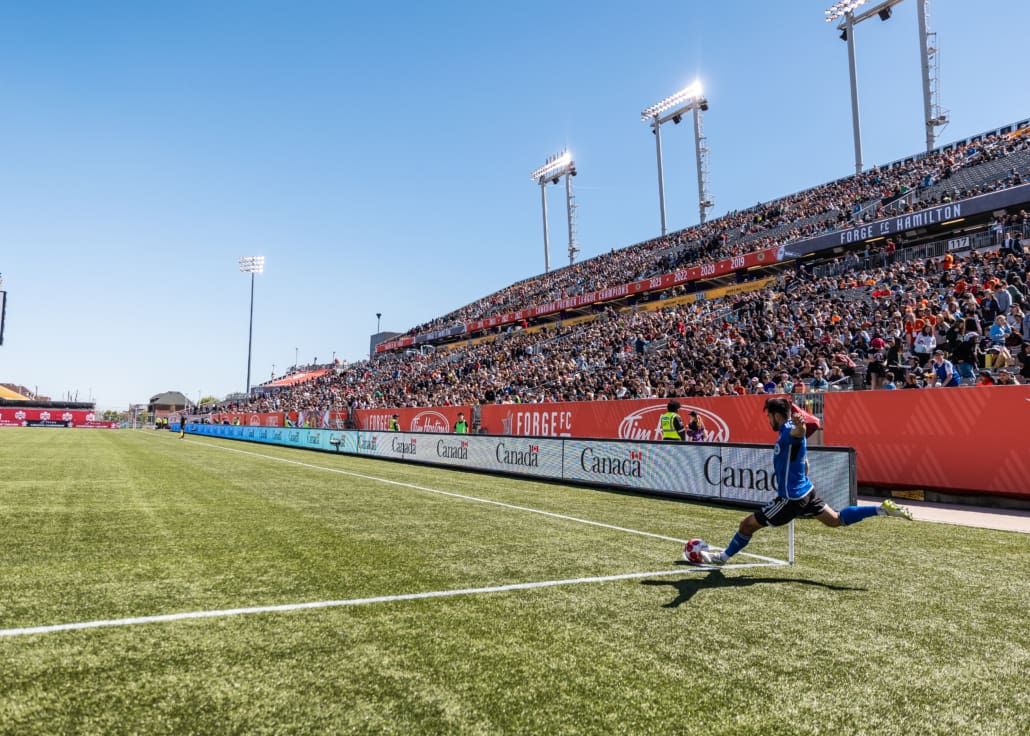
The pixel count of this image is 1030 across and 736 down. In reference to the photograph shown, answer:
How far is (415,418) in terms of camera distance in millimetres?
32344

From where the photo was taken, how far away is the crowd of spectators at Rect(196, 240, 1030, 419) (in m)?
16.0

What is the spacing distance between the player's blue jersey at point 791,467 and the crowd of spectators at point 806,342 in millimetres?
A: 9630

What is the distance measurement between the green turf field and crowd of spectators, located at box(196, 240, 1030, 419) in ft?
28.3

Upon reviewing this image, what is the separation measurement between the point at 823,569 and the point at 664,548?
5.80ft

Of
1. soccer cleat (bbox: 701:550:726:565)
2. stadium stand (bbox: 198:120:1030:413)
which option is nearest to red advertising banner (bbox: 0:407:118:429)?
stadium stand (bbox: 198:120:1030:413)

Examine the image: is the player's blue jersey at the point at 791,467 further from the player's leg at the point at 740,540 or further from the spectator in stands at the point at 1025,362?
the spectator in stands at the point at 1025,362

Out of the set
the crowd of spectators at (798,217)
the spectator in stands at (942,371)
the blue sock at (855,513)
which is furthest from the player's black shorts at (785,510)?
the crowd of spectators at (798,217)

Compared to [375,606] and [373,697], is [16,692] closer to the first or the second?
[373,697]

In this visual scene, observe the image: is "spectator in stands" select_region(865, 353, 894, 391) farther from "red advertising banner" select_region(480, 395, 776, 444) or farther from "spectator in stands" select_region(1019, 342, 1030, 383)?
"spectator in stands" select_region(1019, 342, 1030, 383)

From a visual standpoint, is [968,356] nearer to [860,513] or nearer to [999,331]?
[999,331]

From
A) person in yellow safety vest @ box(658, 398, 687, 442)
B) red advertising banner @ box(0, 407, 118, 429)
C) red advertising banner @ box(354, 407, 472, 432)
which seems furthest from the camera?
red advertising banner @ box(0, 407, 118, 429)

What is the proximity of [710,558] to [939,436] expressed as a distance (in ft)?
30.3

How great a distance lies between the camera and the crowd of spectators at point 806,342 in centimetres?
1598

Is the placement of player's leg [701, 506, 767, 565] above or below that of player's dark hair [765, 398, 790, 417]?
below
